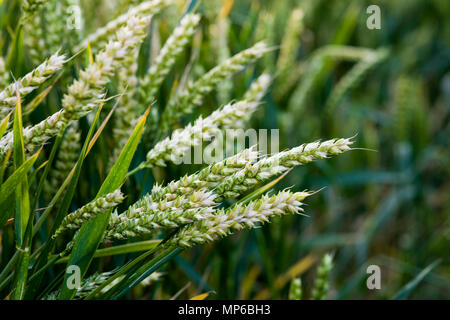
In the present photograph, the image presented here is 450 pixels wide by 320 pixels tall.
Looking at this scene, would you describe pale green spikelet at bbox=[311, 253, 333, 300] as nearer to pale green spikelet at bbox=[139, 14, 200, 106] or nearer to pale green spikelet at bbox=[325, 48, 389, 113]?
pale green spikelet at bbox=[139, 14, 200, 106]

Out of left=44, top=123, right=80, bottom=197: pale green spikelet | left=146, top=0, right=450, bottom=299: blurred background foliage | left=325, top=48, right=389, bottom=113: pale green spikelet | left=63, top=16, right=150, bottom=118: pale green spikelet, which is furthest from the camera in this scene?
left=325, top=48, right=389, bottom=113: pale green spikelet

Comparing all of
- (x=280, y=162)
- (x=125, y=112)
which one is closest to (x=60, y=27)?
(x=125, y=112)

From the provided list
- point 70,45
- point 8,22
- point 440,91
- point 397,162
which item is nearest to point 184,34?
point 70,45

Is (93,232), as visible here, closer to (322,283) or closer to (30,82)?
(30,82)

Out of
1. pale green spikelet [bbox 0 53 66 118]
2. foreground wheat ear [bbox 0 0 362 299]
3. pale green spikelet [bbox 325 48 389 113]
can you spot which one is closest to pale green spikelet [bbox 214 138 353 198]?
foreground wheat ear [bbox 0 0 362 299]

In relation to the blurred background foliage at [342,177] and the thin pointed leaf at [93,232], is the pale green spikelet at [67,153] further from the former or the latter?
the blurred background foliage at [342,177]

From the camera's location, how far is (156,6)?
1.85ft

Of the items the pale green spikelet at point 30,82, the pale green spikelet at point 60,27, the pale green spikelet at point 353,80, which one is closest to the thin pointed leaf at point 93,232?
the pale green spikelet at point 30,82

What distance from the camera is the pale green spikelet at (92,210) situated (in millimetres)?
407

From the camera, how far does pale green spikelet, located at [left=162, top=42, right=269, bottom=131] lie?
604 millimetres

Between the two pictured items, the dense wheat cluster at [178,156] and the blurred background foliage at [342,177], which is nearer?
the dense wheat cluster at [178,156]

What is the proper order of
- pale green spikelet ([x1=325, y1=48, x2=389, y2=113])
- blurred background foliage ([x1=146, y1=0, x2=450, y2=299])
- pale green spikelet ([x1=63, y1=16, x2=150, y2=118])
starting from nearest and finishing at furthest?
pale green spikelet ([x1=63, y1=16, x2=150, y2=118]) < blurred background foliage ([x1=146, y1=0, x2=450, y2=299]) < pale green spikelet ([x1=325, y1=48, x2=389, y2=113])

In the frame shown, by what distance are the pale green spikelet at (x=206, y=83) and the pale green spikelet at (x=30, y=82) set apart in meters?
0.22

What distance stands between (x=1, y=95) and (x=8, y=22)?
33 centimetres
